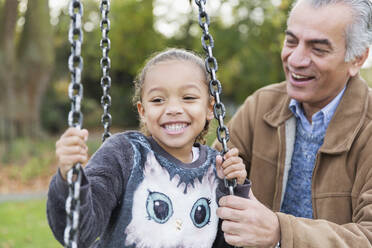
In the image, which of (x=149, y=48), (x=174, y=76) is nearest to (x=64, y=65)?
(x=149, y=48)

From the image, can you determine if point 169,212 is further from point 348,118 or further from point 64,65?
point 64,65

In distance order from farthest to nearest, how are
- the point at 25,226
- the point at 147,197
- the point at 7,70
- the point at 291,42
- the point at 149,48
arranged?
the point at 149,48
the point at 7,70
the point at 25,226
the point at 291,42
the point at 147,197

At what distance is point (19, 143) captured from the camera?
11.7 meters

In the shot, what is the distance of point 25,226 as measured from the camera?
22.2 ft

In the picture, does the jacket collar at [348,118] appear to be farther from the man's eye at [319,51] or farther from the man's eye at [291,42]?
the man's eye at [291,42]

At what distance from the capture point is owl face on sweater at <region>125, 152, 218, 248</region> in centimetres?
213

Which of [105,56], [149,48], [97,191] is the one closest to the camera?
[97,191]

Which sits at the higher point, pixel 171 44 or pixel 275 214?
pixel 171 44

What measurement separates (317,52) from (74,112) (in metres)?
1.75

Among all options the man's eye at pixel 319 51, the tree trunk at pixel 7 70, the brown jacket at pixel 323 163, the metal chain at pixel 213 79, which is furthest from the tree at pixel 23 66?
the metal chain at pixel 213 79

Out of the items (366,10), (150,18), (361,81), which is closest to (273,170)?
(361,81)

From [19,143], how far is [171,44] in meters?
10.0

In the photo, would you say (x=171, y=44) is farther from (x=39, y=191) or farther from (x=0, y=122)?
(x=39, y=191)

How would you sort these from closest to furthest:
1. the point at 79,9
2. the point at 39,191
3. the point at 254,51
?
the point at 79,9
the point at 39,191
the point at 254,51
